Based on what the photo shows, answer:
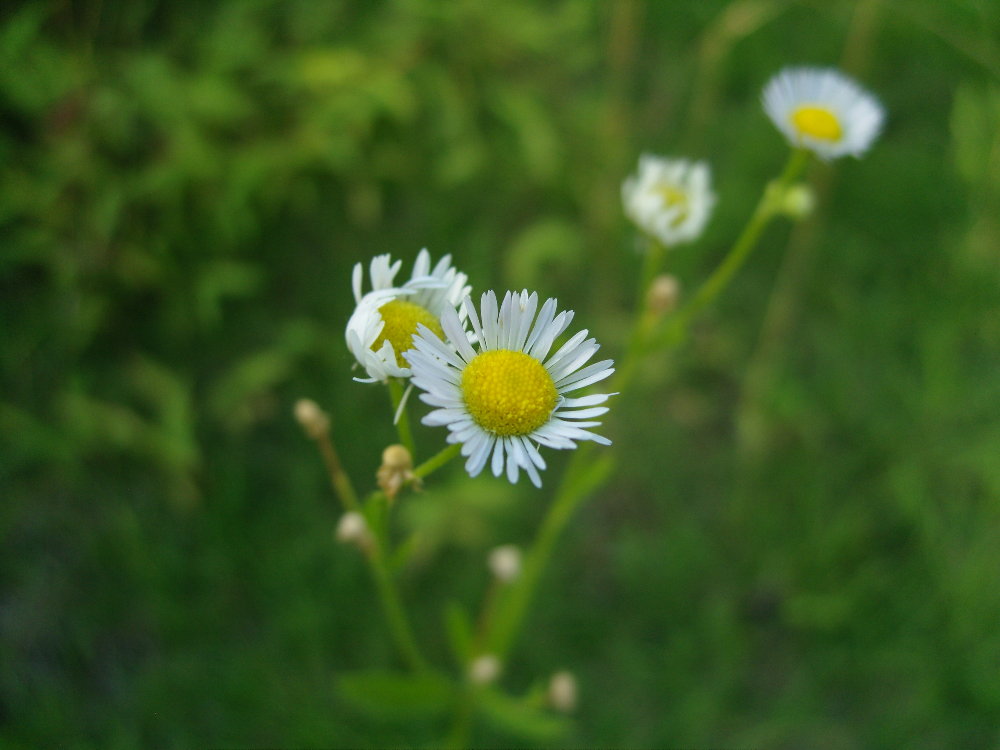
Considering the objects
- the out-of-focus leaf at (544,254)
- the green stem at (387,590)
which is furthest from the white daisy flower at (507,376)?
the out-of-focus leaf at (544,254)

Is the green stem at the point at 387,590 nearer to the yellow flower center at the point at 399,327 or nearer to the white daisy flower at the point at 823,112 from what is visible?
the yellow flower center at the point at 399,327

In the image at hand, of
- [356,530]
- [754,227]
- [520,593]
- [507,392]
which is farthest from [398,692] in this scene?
[754,227]

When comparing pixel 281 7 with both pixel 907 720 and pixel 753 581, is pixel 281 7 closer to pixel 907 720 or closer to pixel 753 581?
pixel 753 581

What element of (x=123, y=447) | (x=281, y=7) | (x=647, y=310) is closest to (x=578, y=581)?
(x=647, y=310)

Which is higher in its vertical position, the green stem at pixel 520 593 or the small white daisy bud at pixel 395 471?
the green stem at pixel 520 593

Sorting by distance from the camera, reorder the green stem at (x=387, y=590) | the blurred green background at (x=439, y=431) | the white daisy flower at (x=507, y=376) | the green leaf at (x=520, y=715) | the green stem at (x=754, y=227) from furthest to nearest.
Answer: the blurred green background at (x=439, y=431) < the green leaf at (x=520, y=715) < the green stem at (x=754, y=227) < the green stem at (x=387, y=590) < the white daisy flower at (x=507, y=376)

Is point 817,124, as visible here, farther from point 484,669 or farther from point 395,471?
point 484,669

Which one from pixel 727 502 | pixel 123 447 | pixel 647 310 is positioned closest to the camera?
pixel 647 310
